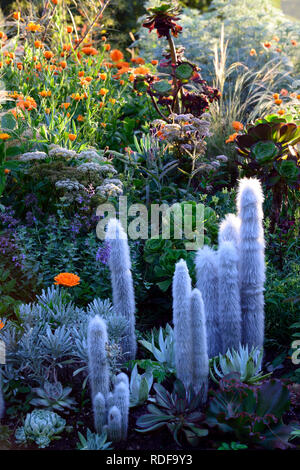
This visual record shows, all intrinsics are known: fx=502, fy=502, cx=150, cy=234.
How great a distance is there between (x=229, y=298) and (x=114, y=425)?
0.83 m

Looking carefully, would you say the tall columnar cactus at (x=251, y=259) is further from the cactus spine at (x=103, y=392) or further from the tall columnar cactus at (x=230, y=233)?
the cactus spine at (x=103, y=392)

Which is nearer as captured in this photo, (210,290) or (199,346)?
(199,346)

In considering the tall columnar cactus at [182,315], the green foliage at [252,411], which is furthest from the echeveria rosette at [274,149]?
the green foliage at [252,411]

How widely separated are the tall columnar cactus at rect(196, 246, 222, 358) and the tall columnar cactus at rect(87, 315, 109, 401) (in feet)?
2.14

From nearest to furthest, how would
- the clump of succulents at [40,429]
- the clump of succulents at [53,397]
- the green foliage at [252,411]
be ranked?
the green foliage at [252,411], the clump of succulents at [40,429], the clump of succulents at [53,397]

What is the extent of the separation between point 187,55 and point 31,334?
757 cm

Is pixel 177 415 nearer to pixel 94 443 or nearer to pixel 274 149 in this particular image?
pixel 94 443

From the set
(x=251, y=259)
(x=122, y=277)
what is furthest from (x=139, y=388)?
(x=251, y=259)

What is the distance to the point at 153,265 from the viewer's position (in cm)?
341

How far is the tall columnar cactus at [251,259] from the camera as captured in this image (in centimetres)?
247


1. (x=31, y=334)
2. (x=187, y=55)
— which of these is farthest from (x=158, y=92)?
(x=187, y=55)

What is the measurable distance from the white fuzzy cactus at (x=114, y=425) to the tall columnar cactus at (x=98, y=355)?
0.12 metres

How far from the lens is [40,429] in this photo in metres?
2.16

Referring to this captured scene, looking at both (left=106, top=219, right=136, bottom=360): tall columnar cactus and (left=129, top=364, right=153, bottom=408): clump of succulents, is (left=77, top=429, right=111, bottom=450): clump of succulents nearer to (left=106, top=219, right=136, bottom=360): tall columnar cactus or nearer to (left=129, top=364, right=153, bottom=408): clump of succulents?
(left=129, top=364, right=153, bottom=408): clump of succulents
